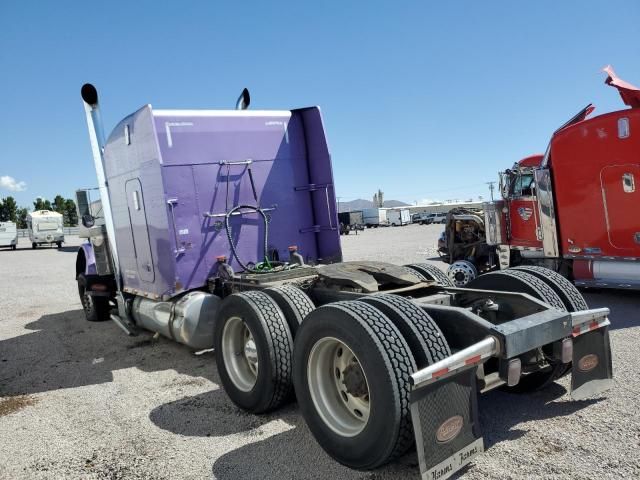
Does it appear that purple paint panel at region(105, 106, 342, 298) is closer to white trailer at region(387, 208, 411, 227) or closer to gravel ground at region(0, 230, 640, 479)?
gravel ground at region(0, 230, 640, 479)

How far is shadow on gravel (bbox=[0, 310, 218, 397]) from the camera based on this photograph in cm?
570

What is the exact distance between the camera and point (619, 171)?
24.8 feet

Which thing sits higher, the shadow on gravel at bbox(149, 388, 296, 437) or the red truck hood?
the red truck hood

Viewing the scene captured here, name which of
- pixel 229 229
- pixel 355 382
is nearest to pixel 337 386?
pixel 355 382

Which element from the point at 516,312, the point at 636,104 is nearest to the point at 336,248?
the point at 516,312

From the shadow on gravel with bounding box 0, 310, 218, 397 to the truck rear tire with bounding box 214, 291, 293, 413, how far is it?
879 mm

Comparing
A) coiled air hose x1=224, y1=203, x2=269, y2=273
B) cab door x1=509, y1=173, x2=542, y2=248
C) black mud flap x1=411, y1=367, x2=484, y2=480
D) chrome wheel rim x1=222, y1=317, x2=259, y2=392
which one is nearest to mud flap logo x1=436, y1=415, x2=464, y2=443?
black mud flap x1=411, y1=367, x2=484, y2=480

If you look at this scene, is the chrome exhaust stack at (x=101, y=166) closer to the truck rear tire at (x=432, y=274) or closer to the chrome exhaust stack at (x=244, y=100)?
the chrome exhaust stack at (x=244, y=100)

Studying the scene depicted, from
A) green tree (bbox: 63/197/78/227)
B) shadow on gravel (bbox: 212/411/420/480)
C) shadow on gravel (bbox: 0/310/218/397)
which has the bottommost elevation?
shadow on gravel (bbox: 212/411/420/480)

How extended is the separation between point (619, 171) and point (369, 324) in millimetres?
6367

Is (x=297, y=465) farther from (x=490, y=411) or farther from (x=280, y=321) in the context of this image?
(x=490, y=411)

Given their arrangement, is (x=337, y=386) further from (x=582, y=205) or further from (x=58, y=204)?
(x=58, y=204)

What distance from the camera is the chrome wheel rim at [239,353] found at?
4461 mm

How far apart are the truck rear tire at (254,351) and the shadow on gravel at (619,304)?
448cm
